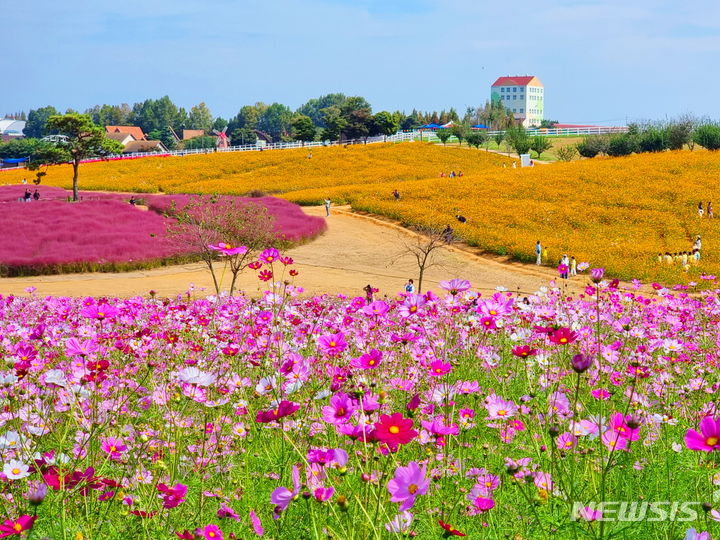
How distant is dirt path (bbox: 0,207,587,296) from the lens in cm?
2228

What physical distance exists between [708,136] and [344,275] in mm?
43869

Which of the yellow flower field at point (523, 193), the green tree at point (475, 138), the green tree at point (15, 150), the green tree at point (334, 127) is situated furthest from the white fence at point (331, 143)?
the green tree at point (15, 150)

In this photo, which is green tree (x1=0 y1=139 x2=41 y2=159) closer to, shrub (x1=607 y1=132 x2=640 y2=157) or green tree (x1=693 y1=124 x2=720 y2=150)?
shrub (x1=607 y1=132 x2=640 y2=157)

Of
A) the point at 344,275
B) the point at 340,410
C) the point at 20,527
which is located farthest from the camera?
the point at 344,275

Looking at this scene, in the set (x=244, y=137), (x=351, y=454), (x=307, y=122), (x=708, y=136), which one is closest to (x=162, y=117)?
(x=244, y=137)

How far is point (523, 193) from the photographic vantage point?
141ft

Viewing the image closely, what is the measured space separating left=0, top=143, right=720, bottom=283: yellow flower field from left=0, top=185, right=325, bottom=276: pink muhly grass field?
7423 mm

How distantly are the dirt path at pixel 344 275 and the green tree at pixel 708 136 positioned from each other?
34.9 metres

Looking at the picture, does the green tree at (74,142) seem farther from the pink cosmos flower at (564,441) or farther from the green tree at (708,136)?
the green tree at (708,136)

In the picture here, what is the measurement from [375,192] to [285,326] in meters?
40.3

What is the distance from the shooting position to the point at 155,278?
80.5 feet

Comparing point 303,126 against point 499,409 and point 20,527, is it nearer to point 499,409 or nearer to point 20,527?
point 499,409

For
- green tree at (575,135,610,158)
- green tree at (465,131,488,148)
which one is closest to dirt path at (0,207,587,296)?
green tree at (575,135,610,158)

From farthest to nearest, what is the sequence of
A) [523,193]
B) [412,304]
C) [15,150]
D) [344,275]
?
[15,150]
[523,193]
[344,275]
[412,304]
